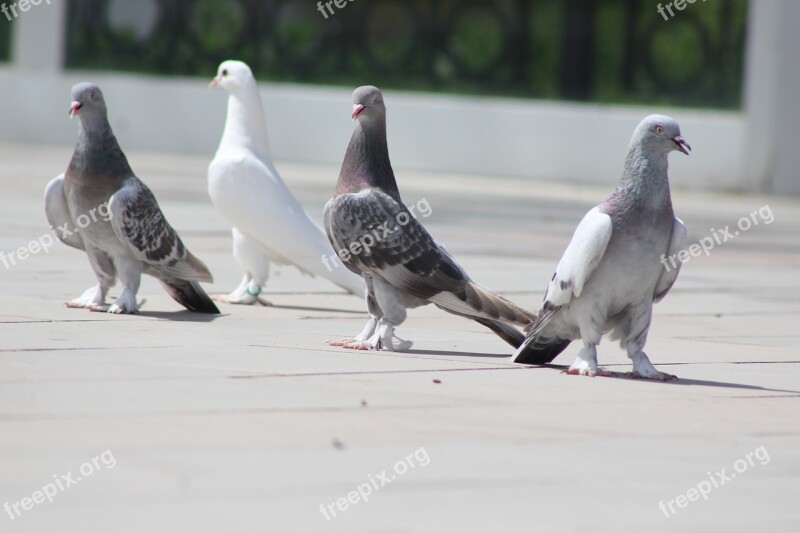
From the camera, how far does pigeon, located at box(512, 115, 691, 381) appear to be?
6.38 meters

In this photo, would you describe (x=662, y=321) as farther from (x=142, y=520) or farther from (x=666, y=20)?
(x=666, y=20)

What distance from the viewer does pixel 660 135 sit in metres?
6.52

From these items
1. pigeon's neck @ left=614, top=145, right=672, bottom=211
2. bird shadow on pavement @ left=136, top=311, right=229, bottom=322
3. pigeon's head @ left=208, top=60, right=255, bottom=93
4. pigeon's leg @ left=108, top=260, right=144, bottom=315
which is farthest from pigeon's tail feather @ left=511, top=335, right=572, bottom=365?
pigeon's head @ left=208, top=60, right=255, bottom=93

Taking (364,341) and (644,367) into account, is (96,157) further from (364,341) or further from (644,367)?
(644,367)

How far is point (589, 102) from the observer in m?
22.9

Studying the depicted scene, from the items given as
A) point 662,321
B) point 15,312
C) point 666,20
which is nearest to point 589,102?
point 666,20

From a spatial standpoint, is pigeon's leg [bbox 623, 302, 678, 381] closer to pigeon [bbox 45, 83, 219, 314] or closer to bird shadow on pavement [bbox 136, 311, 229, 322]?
bird shadow on pavement [bbox 136, 311, 229, 322]

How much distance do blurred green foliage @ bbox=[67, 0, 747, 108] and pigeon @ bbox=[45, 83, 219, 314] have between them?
48.5ft

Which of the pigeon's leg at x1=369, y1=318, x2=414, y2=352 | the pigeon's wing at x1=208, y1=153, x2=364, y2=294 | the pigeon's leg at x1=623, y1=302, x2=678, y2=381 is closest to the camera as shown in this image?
the pigeon's leg at x1=623, y1=302, x2=678, y2=381

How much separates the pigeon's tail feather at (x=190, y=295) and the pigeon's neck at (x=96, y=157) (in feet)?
2.45

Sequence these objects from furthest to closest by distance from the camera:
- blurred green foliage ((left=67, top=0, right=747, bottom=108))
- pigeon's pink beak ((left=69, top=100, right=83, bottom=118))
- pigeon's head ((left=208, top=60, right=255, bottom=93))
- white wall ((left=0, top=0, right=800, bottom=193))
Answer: blurred green foliage ((left=67, top=0, right=747, bottom=108)) → white wall ((left=0, top=0, right=800, bottom=193)) → pigeon's head ((left=208, top=60, right=255, bottom=93)) → pigeon's pink beak ((left=69, top=100, right=83, bottom=118))

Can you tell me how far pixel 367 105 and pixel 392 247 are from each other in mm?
805

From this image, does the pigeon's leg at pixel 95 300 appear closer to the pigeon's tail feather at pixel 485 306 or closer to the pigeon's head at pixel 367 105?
A: the pigeon's head at pixel 367 105

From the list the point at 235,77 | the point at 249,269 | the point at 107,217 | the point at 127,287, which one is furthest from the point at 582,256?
the point at 235,77
